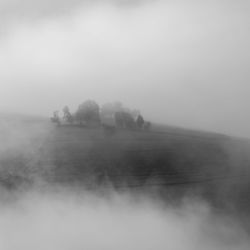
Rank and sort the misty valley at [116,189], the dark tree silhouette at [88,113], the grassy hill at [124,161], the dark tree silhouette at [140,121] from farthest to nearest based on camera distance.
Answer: the dark tree silhouette at [140,121] → the dark tree silhouette at [88,113] → the grassy hill at [124,161] → the misty valley at [116,189]

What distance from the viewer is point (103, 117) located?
2873cm

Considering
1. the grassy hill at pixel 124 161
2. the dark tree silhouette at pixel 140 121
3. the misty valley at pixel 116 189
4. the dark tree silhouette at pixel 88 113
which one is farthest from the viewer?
the dark tree silhouette at pixel 140 121

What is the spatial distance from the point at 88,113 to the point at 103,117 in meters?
1.37

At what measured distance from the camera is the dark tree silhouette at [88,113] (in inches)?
1102

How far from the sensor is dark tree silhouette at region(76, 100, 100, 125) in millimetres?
28000

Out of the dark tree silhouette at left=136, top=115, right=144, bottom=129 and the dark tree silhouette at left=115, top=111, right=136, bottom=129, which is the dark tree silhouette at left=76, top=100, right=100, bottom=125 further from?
the dark tree silhouette at left=136, top=115, right=144, bottom=129

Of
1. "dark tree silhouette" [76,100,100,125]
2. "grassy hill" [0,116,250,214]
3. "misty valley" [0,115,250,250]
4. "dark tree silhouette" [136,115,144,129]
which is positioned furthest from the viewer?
"dark tree silhouette" [136,115,144,129]

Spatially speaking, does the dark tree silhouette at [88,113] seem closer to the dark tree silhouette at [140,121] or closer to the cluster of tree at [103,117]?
the cluster of tree at [103,117]

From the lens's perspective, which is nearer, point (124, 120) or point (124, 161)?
point (124, 161)

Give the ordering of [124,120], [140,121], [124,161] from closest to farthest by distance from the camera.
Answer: [124,161] → [124,120] → [140,121]

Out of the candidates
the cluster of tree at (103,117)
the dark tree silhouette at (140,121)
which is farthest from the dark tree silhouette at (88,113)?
the dark tree silhouette at (140,121)

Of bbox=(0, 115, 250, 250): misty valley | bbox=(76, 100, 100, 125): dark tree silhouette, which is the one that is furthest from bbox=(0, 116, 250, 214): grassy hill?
bbox=(76, 100, 100, 125): dark tree silhouette

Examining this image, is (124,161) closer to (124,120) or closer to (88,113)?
(124,120)

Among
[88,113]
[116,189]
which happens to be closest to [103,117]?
[88,113]
